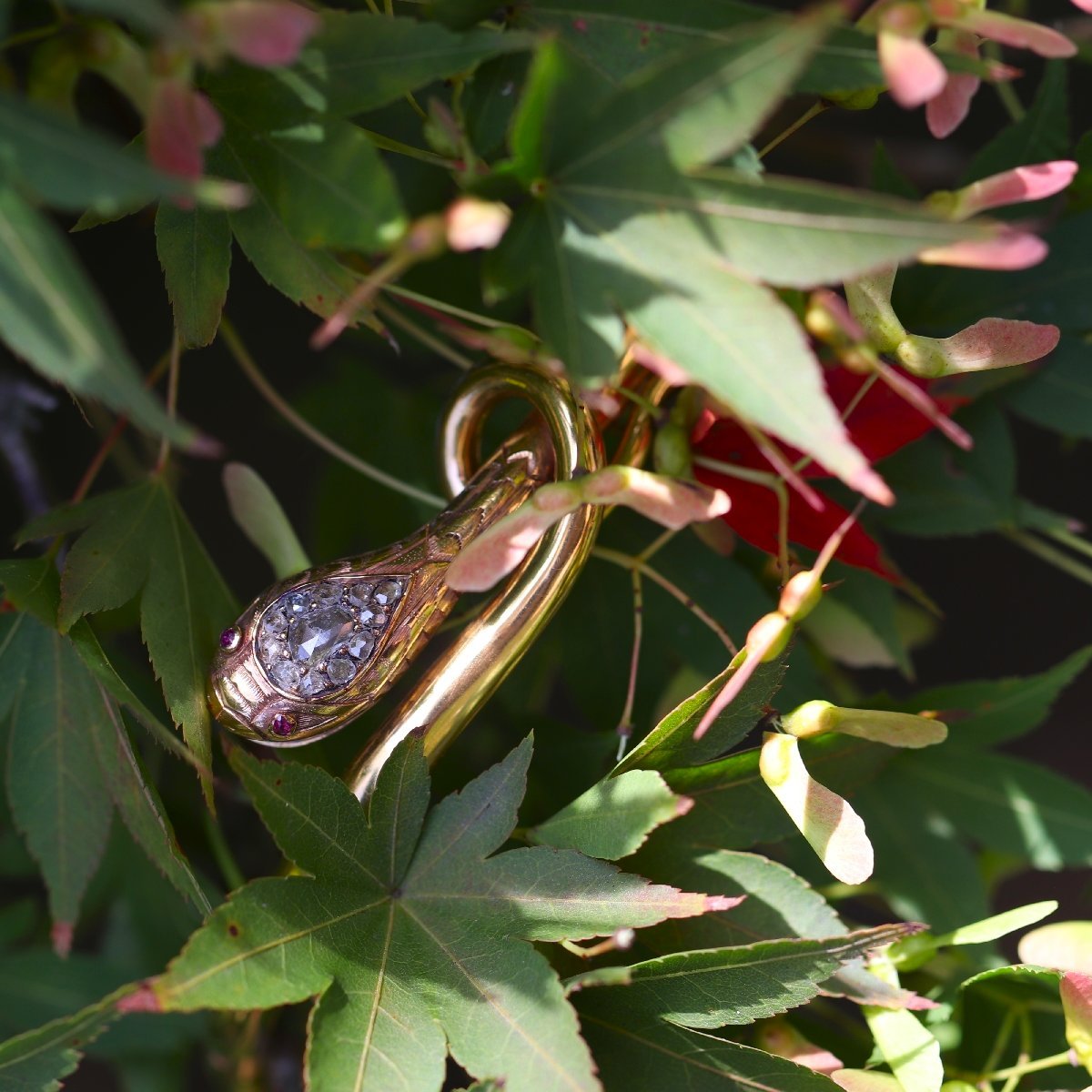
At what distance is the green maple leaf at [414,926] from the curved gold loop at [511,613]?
0.04ft

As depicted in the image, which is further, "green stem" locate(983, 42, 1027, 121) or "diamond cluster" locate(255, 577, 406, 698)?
"green stem" locate(983, 42, 1027, 121)

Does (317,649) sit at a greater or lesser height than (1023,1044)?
greater

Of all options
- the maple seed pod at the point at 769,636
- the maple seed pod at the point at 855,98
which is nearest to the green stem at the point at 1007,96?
the maple seed pod at the point at 855,98

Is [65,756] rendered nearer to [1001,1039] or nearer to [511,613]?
[511,613]

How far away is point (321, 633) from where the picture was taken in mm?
278

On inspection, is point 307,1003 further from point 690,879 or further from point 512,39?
point 512,39

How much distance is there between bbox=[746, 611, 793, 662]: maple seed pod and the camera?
26cm

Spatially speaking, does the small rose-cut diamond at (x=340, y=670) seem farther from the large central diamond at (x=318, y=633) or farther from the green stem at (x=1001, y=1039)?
the green stem at (x=1001, y=1039)

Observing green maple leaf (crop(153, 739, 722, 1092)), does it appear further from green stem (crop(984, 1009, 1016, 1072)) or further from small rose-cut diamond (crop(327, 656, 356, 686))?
green stem (crop(984, 1009, 1016, 1072))

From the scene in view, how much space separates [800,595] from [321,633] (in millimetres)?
125

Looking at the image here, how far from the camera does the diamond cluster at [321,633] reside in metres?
0.28

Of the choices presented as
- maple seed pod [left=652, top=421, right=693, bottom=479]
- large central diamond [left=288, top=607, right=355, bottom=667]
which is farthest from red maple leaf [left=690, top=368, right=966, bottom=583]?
large central diamond [left=288, top=607, right=355, bottom=667]

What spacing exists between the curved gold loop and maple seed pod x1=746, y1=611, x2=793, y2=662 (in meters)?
0.06

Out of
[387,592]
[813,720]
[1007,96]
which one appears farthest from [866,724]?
[1007,96]
